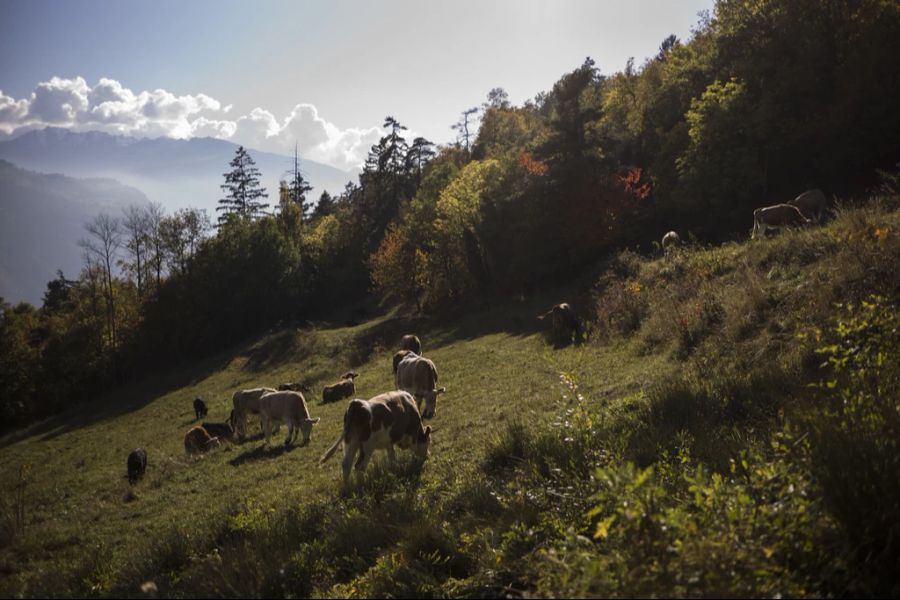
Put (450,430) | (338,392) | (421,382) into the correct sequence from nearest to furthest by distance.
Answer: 1. (450,430)
2. (421,382)
3. (338,392)

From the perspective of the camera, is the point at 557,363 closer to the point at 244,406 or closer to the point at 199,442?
the point at 244,406

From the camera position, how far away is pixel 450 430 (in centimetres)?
1181

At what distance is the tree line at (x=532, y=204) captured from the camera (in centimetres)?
3253

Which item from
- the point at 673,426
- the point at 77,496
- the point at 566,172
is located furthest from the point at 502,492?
the point at 566,172

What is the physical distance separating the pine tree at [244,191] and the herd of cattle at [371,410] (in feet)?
176

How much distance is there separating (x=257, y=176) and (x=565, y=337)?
65.6 metres

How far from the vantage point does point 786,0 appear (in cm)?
3362

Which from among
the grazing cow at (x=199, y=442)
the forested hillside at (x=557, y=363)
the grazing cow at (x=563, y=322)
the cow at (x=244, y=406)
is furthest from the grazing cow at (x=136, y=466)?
the grazing cow at (x=563, y=322)

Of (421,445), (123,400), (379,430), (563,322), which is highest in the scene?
(563,322)

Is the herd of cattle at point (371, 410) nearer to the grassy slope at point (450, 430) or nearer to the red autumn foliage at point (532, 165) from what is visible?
the grassy slope at point (450, 430)

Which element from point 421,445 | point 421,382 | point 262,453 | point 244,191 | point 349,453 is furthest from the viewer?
point 244,191

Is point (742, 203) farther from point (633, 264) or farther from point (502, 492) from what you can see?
point (502, 492)

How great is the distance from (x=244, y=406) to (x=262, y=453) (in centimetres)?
488

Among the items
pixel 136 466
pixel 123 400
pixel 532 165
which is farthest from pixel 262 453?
pixel 123 400
